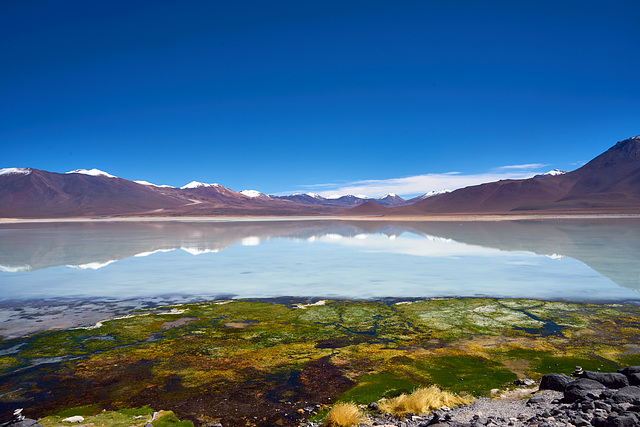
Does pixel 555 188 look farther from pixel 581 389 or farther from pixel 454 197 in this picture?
pixel 581 389

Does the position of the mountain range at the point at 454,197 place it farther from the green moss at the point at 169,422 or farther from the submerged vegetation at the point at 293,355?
the green moss at the point at 169,422

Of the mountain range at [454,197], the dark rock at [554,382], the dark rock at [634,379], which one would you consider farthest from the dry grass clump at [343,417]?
the mountain range at [454,197]

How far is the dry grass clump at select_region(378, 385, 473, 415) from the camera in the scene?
5711 millimetres

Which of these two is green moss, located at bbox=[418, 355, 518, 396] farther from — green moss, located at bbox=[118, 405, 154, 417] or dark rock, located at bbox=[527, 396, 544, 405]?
green moss, located at bbox=[118, 405, 154, 417]

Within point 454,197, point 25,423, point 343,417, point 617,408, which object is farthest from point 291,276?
point 454,197

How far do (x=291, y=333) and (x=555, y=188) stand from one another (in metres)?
164

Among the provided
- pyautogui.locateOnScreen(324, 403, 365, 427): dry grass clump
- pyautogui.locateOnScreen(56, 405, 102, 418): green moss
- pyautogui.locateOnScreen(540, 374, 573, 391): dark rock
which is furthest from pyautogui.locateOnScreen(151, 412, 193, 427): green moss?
pyautogui.locateOnScreen(540, 374, 573, 391): dark rock

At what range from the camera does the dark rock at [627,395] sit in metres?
5.14

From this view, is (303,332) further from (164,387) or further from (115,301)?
(115,301)

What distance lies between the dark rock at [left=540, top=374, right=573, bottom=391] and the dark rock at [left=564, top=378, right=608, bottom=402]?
25cm

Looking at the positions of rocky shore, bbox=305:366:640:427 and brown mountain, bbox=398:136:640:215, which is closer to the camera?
rocky shore, bbox=305:366:640:427

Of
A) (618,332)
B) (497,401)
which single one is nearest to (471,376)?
(497,401)

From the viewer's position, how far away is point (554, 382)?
6164 mm

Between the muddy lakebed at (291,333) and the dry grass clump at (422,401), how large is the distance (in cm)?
44
